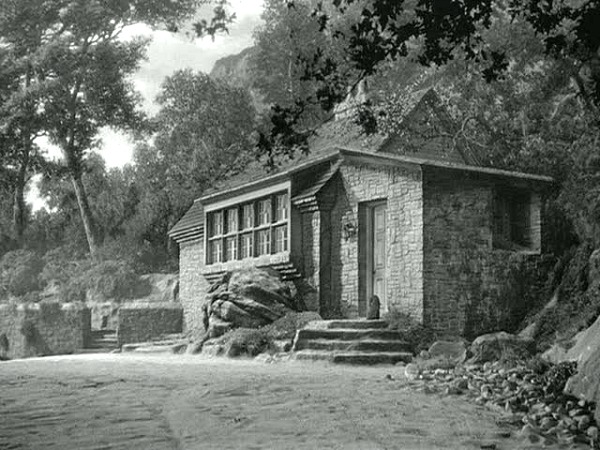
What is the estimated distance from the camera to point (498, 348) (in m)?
13.1

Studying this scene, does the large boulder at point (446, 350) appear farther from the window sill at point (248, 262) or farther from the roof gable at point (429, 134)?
the roof gable at point (429, 134)

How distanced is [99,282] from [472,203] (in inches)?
648

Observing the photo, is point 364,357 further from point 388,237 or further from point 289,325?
point 388,237

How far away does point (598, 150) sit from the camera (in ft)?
57.1

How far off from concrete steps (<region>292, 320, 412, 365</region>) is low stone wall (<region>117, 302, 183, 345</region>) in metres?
9.83

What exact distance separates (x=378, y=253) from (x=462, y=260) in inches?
86.8

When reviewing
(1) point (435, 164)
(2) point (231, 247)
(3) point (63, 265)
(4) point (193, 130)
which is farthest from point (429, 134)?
(3) point (63, 265)

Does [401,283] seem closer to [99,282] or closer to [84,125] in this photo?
[99,282]

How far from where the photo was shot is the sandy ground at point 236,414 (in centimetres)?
694

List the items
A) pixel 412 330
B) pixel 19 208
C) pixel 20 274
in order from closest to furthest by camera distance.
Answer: pixel 412 330, pixel 20 274, pixel 19 208

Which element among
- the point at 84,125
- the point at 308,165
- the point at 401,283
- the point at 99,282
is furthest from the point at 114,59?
the point at 401,283

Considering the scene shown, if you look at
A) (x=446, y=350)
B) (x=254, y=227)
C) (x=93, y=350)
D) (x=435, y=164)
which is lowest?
(x=93, y=350)

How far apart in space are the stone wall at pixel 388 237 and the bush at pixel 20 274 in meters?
17.4

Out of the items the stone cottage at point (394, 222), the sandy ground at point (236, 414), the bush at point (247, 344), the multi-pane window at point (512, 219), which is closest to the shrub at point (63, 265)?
the stone cottage at point (394, 222)
